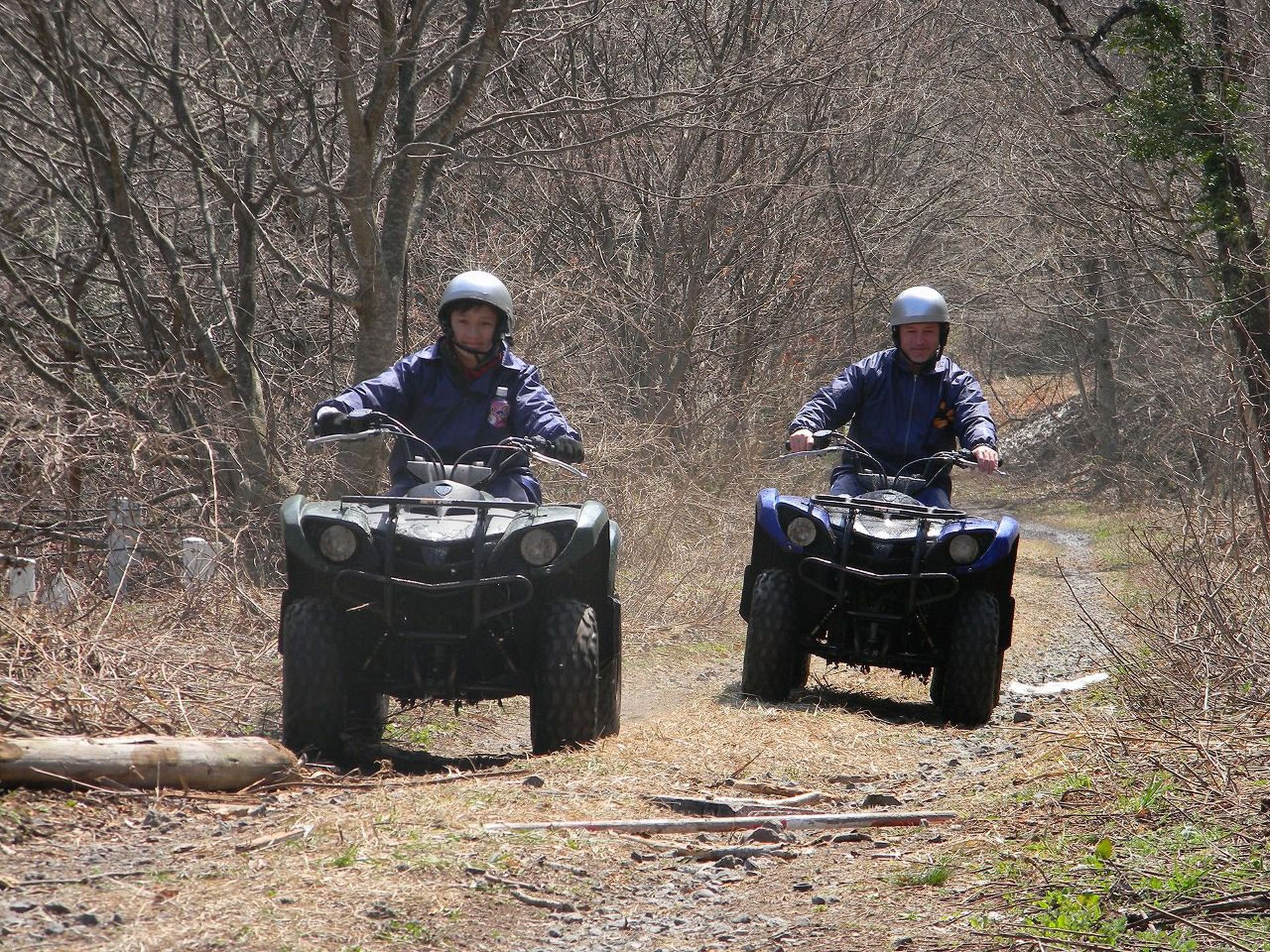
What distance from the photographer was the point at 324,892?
4.04 metres

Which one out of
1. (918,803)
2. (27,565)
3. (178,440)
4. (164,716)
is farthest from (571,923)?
(178,440)

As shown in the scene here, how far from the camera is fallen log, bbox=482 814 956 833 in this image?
4.84 meters

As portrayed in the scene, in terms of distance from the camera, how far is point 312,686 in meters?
5.82

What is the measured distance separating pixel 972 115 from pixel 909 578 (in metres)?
14.2

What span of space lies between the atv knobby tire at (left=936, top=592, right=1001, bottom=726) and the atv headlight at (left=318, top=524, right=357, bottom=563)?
10.1 ft

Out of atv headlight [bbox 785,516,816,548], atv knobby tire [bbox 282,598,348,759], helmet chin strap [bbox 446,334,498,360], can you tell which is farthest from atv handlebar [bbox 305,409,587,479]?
atv headlight [bbox 785,516,816,548]

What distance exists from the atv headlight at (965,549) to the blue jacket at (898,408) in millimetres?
772

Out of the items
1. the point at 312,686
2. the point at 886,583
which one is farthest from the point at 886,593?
the point at 312,686

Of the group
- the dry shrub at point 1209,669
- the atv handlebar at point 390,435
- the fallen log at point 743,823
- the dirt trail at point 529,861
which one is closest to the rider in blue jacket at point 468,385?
the atv handlebar at point 390,435

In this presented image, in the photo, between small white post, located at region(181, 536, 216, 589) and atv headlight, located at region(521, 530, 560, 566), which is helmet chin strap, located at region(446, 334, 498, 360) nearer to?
atv headlight, located at region(521, 530, 560, 566)

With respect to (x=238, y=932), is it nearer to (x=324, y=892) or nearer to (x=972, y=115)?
(x=324, y=892)

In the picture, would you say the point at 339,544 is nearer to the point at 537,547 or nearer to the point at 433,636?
the point at 433,636

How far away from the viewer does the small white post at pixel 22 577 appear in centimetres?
679

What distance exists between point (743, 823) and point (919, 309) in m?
3.86
